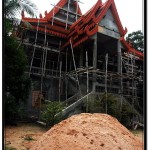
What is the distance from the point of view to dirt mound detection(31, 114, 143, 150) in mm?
4078

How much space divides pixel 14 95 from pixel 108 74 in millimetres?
3720

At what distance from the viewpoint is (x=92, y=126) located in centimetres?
457

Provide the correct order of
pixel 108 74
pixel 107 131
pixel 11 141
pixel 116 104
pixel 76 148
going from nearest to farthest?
pixel 76 148, pixel 107 131, pixel 11 141, pixel 116 104, pixel 108 74

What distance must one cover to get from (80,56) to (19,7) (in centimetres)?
458

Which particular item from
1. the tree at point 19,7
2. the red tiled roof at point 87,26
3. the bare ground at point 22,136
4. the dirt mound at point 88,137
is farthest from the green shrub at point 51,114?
the red tiled roof at point 87,26

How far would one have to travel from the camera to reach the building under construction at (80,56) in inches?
344

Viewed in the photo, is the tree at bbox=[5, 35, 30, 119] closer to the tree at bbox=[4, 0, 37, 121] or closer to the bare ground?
the tree at bbox=[4, 0, 37, 121]

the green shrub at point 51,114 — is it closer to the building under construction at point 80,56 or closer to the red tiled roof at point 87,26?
the building under construction at point 80,56

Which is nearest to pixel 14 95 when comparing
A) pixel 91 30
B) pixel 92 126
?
pixel 92 126

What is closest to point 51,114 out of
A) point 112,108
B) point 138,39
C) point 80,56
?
point 112,108

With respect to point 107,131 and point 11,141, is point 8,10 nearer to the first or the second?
point 11,141

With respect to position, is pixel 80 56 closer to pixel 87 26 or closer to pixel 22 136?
pixel 87 26

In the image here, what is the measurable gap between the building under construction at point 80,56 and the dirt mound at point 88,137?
134 inches

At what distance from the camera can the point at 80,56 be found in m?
10.1
